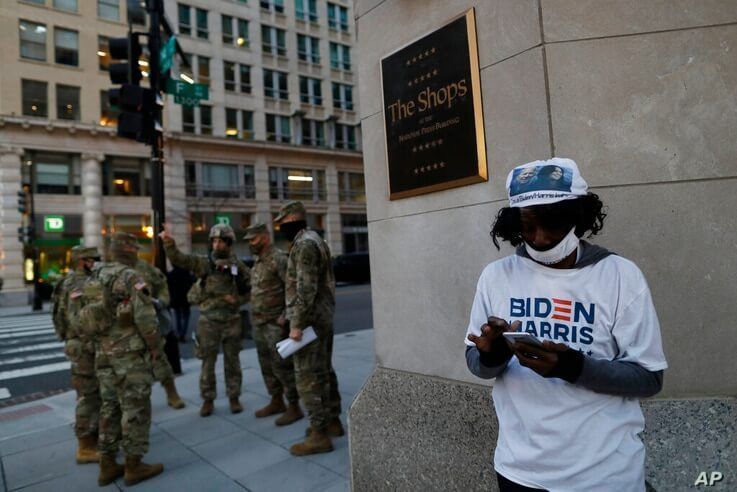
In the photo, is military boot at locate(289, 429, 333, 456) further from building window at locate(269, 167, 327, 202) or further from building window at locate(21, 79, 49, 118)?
building window at locate(269, 167, 327, 202)

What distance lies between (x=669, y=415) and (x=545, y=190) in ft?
4.96

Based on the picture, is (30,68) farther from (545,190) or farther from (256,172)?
(545,190)

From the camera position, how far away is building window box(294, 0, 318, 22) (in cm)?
3594

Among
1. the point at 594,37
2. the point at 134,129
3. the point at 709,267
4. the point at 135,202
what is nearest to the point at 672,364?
the point at 709,267

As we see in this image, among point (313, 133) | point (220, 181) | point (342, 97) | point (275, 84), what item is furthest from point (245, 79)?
point (342, 97)

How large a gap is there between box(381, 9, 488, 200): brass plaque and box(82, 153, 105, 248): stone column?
28.2 meters

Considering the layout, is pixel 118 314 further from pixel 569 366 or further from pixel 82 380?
pixel 569 366

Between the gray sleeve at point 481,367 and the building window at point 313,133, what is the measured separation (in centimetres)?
3496

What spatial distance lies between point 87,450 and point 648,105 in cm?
555

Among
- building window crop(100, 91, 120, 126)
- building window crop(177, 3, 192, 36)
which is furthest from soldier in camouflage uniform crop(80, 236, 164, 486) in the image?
building window crop(177, 3, 192, 36)

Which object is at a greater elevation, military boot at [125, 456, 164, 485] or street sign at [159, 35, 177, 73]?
street sign at [159, 35, 177, 73]

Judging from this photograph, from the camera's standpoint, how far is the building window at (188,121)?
98.7ft

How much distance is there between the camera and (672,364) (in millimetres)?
2312

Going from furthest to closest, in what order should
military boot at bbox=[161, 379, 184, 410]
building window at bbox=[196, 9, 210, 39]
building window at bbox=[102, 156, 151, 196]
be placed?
building window at bbox=[196, 9, 210, 39], building window at bbox=[102, 156, 151, 196], military boot at bbox=[161, 379, 184, 410]
